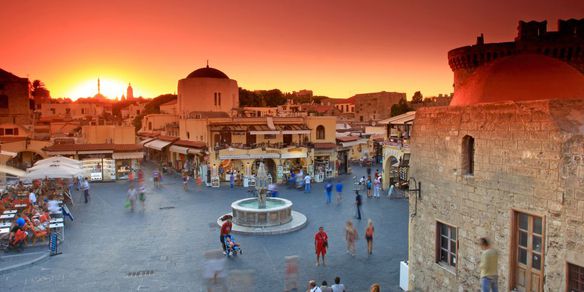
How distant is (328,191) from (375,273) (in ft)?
32.5

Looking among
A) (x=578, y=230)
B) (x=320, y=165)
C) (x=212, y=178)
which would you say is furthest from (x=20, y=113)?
(x=578, y=230)

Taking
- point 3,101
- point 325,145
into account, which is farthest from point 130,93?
point 325,145

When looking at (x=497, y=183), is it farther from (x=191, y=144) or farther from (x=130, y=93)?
(x=130, y=93)

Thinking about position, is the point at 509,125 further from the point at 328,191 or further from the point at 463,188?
the point at 328,191

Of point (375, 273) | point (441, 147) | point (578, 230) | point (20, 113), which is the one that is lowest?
point (375, 273)

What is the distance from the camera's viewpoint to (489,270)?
288 inches

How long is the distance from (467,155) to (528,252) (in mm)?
2204

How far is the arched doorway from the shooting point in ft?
109

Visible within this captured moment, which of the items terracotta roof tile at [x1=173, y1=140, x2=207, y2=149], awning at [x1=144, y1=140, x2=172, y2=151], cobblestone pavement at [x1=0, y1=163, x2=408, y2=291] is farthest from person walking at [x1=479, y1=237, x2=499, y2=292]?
awning at [x1=144, y1=140, x2=172, y2=151]

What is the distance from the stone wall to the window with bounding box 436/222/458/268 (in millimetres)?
115

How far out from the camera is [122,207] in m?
20.9

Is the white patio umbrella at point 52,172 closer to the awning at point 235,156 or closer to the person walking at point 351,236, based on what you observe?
the awning at point 235,156

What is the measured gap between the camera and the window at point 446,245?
8977 millimetres

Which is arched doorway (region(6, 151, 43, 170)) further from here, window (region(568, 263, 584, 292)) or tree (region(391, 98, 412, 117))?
tree (region(391, 98, 412, 117))
